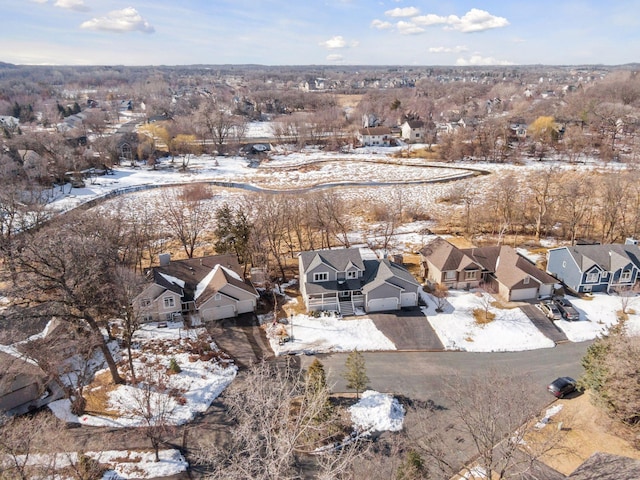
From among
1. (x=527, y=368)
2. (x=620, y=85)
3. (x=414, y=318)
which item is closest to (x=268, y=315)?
(x=414, y=318)

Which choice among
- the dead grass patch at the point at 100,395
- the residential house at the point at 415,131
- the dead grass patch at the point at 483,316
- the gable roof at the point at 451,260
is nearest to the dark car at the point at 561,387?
the dead grass patch at the point at 483,316

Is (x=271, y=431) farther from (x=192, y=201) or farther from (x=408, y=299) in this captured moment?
(x=192, y=201)

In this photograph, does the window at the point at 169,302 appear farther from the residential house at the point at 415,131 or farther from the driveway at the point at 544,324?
the residential house at the point at 415,131

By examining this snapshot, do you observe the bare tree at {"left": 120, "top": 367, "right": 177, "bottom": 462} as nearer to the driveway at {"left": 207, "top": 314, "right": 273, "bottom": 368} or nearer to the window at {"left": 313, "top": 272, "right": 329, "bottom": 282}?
the driveway at {"left": 207, "top": 314, "right": 273, "bottom": 368}

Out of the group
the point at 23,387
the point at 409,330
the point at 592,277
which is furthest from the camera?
the point at 592,277

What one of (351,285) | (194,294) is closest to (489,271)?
(351,285)
